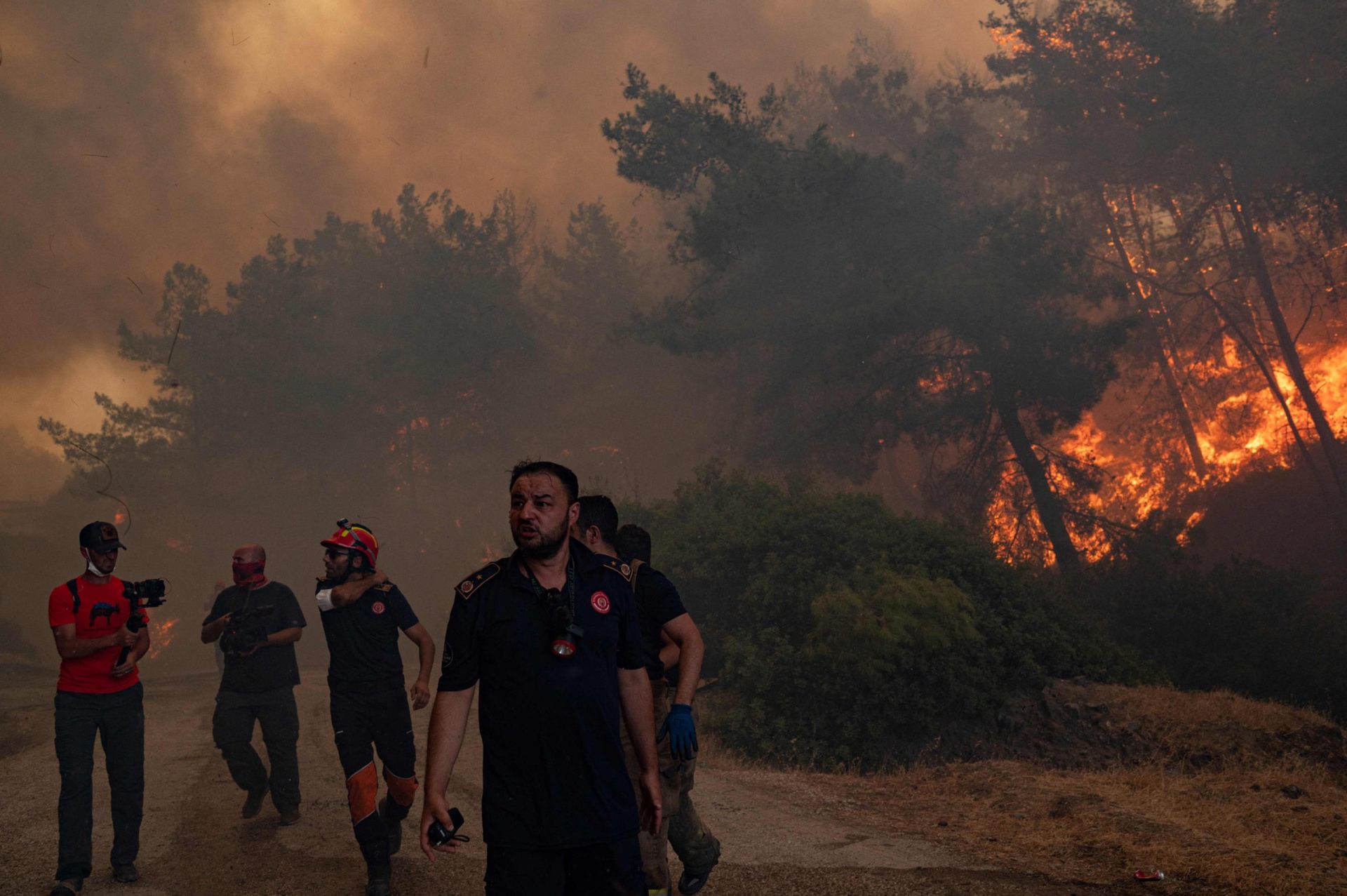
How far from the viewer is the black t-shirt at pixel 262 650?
24.4ft

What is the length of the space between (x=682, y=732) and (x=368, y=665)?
3.03 m

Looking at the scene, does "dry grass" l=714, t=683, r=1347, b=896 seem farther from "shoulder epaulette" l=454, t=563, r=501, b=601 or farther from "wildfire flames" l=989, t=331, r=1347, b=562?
"wildfire flames" l=989, t=331, r=1347, b=562

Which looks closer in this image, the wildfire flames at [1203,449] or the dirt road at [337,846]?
the dirt road at [337,846]

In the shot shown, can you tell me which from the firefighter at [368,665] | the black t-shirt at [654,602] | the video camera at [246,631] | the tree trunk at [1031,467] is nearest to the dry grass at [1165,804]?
the black t-shirt at [654,602]

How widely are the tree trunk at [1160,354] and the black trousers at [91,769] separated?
121 feet

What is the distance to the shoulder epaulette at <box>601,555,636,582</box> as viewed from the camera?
11.6 ft

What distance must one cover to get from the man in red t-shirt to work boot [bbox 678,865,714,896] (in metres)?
3.67

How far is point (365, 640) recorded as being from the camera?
6.18 meters

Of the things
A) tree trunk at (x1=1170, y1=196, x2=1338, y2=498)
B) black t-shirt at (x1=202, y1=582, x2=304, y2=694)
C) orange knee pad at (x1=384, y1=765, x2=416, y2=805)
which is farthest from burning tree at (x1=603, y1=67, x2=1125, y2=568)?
orange knee pad at (x1=384, y1=765, x2=416, y2=805)

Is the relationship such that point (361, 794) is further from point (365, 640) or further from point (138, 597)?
point (138, 597)

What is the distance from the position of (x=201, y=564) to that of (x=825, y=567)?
47.0m

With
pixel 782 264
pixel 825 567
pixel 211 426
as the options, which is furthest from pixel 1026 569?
pixel 211 426

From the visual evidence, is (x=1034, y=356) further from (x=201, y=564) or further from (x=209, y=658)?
(x=201, y=564)

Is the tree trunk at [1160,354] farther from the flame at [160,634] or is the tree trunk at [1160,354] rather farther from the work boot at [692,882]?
the flame at [160,634]
